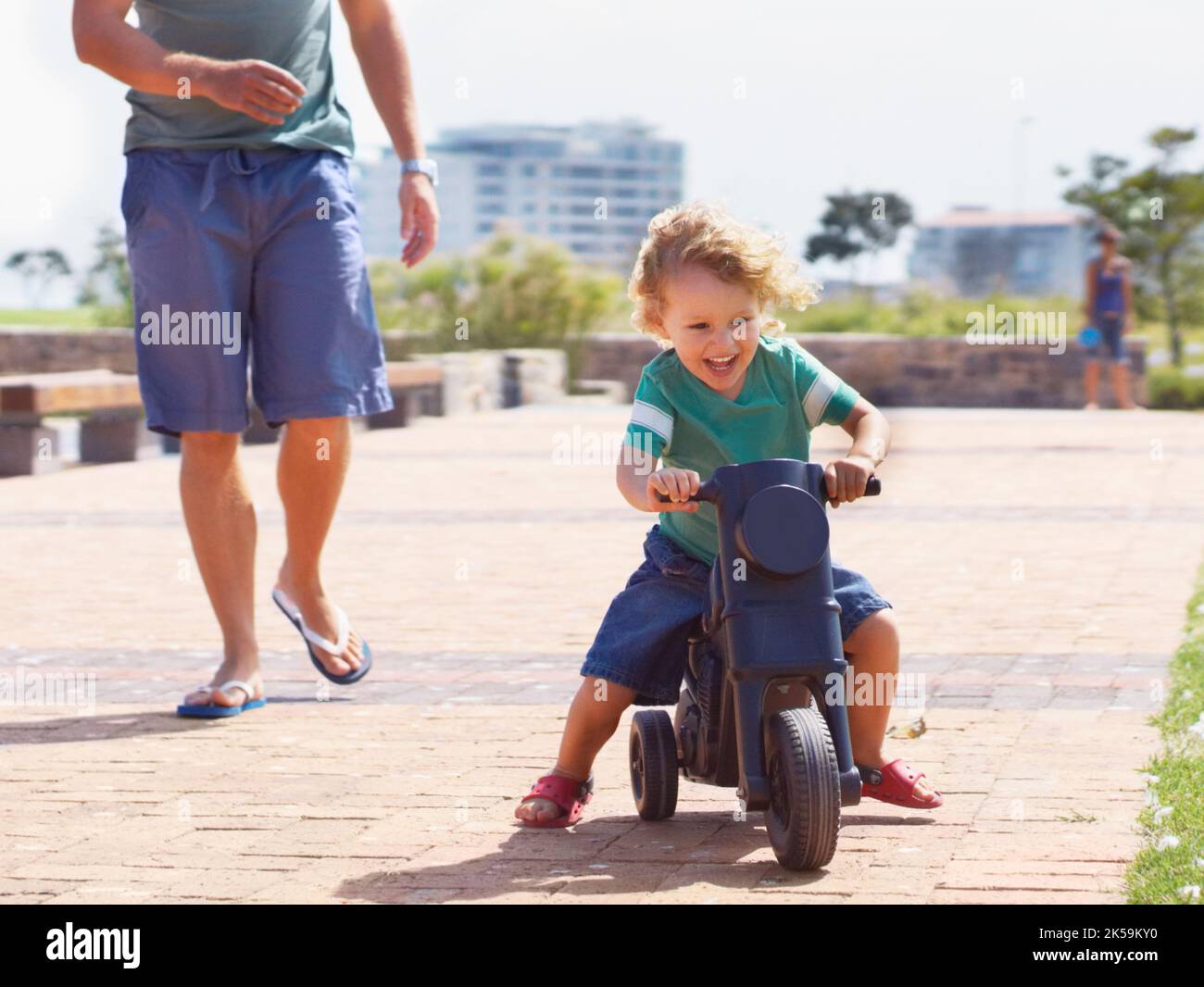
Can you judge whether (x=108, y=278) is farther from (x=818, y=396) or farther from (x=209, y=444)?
(x=818, y=396)

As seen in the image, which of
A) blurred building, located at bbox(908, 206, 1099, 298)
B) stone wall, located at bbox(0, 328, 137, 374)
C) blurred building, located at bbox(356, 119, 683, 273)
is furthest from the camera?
blurred building, located at bbox(356, 119, 683, 273)

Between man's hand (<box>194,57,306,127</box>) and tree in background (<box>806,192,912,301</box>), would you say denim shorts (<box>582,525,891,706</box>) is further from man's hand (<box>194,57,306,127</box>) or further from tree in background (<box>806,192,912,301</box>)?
tree in background (<box>806,192,912,301</box>)

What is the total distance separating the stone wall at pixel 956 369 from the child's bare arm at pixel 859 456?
59.4ft

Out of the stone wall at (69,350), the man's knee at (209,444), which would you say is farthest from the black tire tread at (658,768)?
the stone wall at (69,350)

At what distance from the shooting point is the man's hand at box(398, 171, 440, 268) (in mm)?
4992

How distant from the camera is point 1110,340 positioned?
62.8 feet

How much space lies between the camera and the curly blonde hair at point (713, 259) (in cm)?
356

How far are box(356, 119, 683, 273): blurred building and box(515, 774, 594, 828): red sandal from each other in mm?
155293

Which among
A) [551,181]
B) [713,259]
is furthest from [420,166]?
[551,181]

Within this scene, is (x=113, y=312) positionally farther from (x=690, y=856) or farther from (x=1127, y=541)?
(x=690, y=856)

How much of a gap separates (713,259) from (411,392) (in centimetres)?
1337

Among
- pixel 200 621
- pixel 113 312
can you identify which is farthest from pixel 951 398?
pixel 200 621

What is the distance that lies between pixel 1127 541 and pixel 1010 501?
172 centimetres

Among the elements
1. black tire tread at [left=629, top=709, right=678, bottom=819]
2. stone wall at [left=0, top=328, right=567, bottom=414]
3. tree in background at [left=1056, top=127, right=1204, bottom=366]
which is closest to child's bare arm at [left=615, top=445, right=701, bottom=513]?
black tire tread at [left=629, top=709, right=678, bottom=819]
